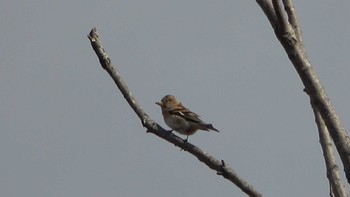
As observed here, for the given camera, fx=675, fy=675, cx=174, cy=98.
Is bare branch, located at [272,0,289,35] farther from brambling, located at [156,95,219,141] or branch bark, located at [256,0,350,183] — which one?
brambling, located at [156,95,219,141]

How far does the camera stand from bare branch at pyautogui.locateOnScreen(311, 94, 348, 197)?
412 centimetres

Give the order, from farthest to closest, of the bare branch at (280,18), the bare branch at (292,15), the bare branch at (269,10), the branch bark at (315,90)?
the bare branch at (292,15) → the bare branch at (269,10) → the bare branch at (280,18) → the branch bark at (315,90)

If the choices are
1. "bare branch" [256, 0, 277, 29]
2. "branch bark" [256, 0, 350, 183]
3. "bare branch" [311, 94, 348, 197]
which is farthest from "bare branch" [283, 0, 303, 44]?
"branch bark" [256, 0, 350, 183]

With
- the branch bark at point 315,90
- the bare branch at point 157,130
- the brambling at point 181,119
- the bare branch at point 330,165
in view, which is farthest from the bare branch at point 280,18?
the brambling at point 181,119

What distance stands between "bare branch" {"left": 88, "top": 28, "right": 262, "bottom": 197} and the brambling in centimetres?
663

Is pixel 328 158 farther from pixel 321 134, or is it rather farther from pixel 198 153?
pixel 198 153

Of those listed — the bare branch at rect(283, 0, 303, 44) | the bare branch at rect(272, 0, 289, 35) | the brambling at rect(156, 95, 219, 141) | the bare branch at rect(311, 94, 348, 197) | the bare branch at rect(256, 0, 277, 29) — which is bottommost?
the bare branch at rect(311, 94, 348, 197)

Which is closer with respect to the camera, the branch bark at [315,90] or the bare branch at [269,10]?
the branch bark at [315,90]

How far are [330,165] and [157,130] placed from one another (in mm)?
1130

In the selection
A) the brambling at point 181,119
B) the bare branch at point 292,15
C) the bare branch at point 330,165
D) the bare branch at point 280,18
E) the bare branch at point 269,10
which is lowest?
the bare branch at point 330,165

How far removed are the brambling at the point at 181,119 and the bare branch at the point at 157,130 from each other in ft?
21.8

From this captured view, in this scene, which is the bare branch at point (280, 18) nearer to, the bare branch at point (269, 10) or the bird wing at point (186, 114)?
the bare branch at point (269, 10)

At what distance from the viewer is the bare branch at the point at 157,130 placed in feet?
13.3

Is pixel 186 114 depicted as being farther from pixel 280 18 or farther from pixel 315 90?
pixel 315 90
